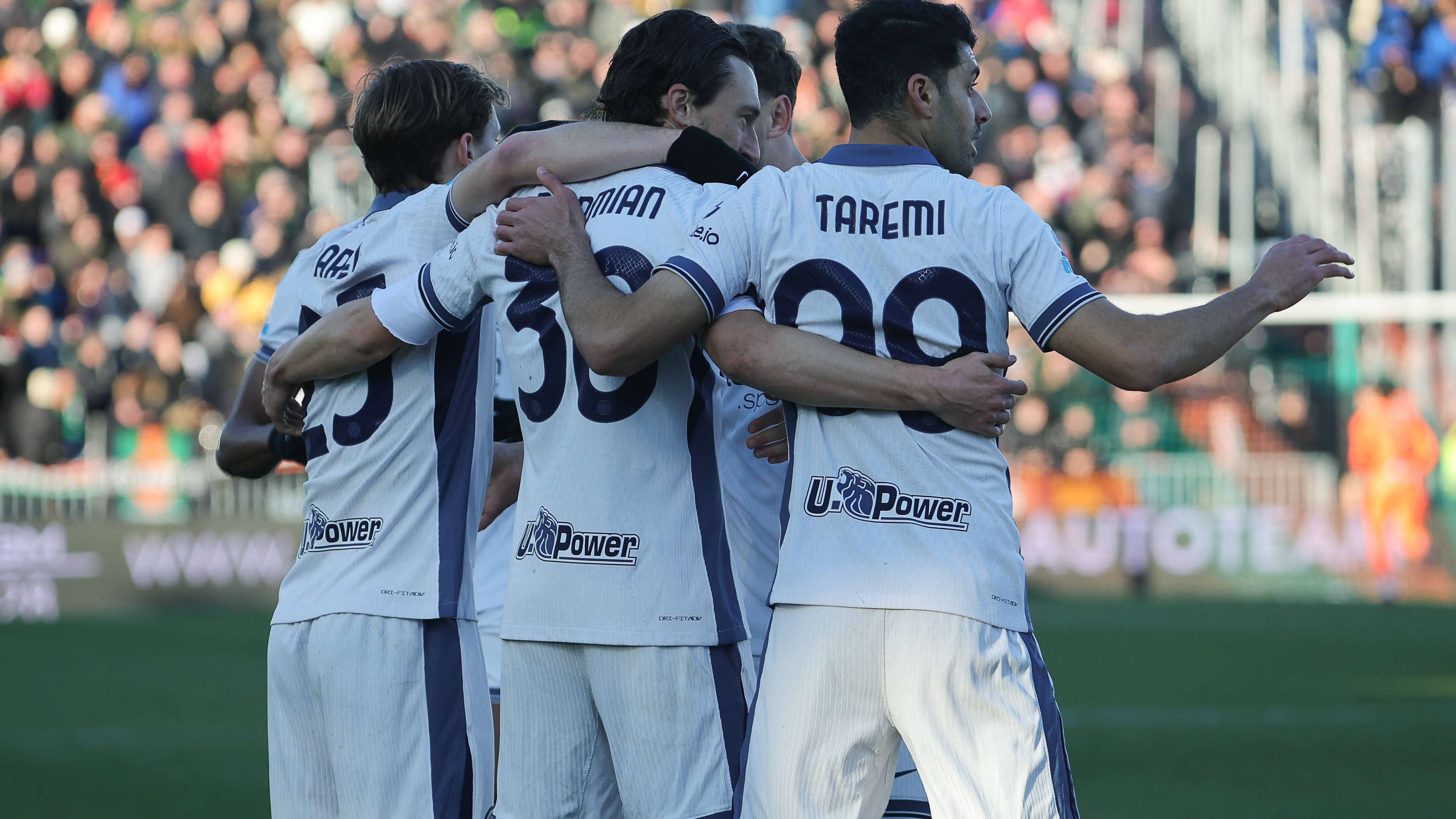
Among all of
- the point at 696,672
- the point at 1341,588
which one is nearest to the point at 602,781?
the point at 696,672

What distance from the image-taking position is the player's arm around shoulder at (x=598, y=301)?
10.6 ft

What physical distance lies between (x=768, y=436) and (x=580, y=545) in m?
0.67

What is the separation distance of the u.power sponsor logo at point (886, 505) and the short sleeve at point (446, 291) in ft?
2.99

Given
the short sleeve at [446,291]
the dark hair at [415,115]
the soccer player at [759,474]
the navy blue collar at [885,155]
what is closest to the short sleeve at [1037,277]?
the navy blue collar at [885,155]

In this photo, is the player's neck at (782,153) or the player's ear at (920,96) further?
the player's neck at (782,153)

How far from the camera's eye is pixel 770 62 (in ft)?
14.9

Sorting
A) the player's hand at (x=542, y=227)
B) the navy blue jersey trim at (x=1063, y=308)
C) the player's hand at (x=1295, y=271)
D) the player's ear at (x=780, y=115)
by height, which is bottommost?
the navy blue jersey trim at (x=1063, y=308)

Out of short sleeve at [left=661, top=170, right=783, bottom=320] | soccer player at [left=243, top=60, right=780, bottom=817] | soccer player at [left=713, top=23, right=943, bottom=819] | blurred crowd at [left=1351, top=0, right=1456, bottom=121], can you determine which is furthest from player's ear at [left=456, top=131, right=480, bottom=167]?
blurred crowd at [left=1351, top=0, right=1456, bottom=121]

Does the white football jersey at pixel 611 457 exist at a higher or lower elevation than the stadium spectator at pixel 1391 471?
higher

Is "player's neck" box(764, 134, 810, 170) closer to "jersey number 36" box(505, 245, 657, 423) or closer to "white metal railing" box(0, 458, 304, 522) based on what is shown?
"jersey number 36" box(505, 245, 657, 423)

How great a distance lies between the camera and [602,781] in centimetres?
348

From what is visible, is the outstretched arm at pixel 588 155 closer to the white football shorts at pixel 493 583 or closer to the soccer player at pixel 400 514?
the soccer player at pixel 400 514

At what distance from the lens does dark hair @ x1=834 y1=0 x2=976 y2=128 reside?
10.9 ft

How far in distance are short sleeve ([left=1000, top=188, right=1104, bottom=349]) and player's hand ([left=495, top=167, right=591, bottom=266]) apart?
2.87ft
